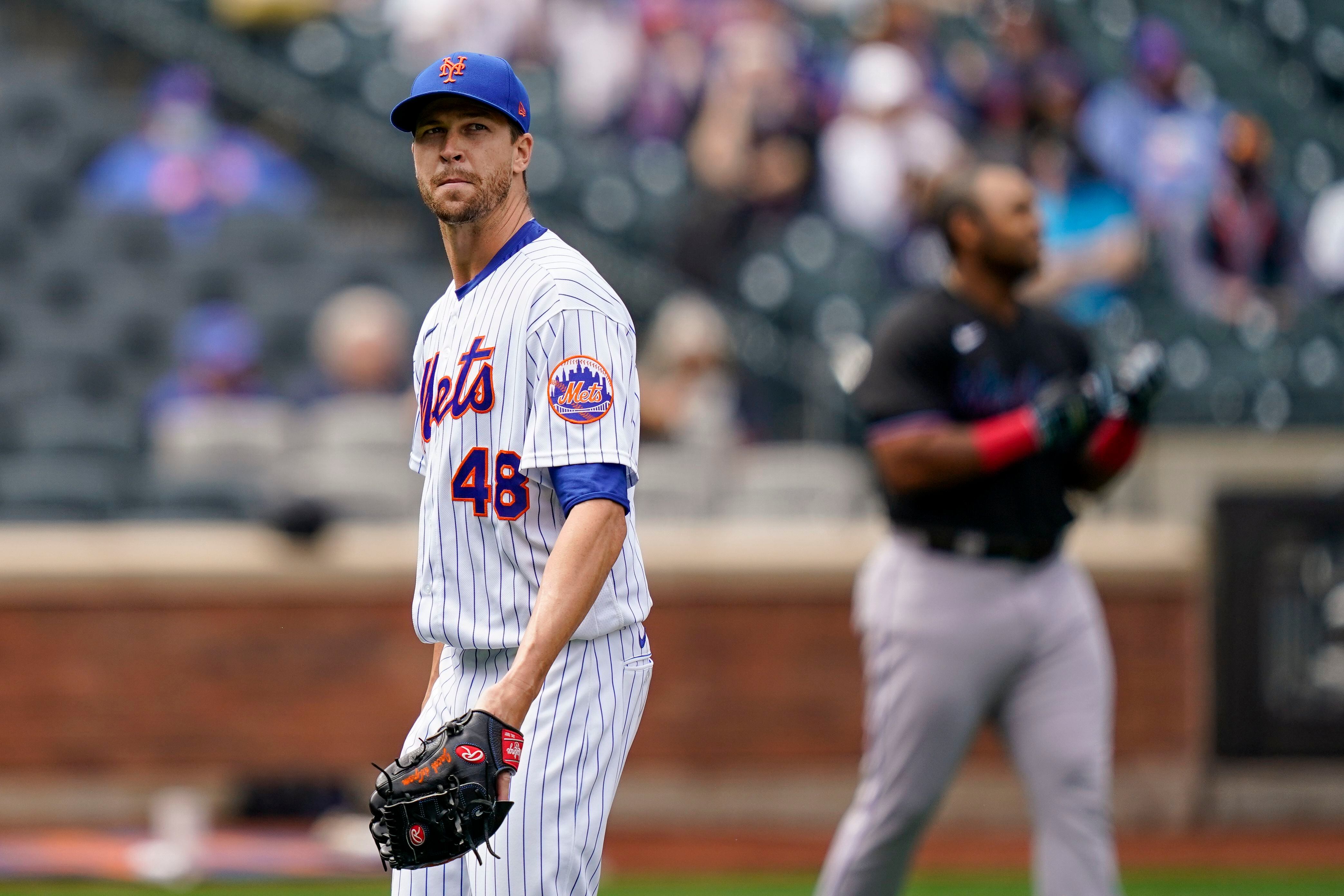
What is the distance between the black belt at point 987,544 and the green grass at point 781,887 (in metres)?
2.42

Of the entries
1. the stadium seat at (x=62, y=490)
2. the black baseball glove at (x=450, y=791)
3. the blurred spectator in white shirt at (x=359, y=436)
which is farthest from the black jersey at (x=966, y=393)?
the stadium seat at (x=62, y=490)

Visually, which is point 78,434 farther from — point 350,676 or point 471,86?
point 471,86

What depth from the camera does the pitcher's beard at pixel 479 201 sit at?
307 cm

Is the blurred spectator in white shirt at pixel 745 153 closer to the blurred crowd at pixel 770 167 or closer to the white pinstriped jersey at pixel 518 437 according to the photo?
the blurred crowd at pixel 770 167

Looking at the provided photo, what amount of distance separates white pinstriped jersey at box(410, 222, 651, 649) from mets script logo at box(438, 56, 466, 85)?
0.33 metres

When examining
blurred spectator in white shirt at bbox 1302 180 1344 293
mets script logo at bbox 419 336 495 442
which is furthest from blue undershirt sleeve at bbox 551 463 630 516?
blurred spectator in white shirt at bbox 1302 180 1344 293

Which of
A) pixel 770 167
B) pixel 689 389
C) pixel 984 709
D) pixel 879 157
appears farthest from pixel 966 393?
pixel 879 157

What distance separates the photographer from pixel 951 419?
16.2 feet

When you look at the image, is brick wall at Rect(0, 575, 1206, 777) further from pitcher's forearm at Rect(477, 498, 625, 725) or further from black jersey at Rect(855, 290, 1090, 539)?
pitcher's forearm at Rect(477, 498, 625, 725)

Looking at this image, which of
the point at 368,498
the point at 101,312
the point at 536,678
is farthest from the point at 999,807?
the point at 536,678

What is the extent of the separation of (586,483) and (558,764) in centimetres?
46

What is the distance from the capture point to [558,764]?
3.01m

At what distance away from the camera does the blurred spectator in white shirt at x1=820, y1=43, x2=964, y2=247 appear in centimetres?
1043

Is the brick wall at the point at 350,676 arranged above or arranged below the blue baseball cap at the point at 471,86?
below
